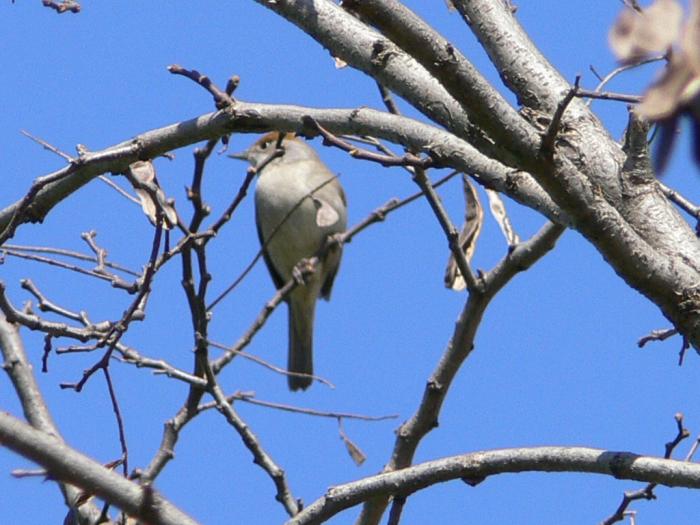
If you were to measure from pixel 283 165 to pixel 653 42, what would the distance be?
8332mm

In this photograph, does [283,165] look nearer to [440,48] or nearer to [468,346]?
[468,346]

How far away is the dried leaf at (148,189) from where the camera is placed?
9.44 feet

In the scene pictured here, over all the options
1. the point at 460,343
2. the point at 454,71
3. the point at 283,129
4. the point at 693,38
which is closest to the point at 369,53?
the point at 283,129

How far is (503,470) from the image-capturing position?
240 centimetres

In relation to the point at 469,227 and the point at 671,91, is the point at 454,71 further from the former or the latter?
the point at 469,227

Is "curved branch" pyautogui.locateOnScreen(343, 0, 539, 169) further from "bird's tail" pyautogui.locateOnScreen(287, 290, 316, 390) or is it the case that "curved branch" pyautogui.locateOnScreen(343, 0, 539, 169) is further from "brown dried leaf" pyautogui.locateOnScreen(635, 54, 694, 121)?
"bird's tail" pyautogui.locateOnScreen(287, 290, 316, 390)

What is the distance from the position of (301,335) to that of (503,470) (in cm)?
643

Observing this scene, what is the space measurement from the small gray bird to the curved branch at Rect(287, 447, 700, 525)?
601 cm

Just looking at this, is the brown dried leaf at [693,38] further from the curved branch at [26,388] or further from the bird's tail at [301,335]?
the bird's tail at [301,335]

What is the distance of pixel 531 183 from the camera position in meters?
2.40

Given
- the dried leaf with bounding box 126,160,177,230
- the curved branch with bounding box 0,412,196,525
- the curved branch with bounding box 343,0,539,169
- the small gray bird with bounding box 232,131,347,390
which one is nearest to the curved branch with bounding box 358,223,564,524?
the dried leaf with bounding box 126,160,177,230

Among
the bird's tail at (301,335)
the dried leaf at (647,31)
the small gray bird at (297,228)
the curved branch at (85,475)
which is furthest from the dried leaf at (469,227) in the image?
the bird's tail at (301,335)

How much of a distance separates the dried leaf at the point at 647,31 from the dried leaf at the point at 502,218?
2.76 metres

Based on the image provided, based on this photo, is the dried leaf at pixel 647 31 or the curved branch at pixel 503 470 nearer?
the dried leaf at pixel 647 31
